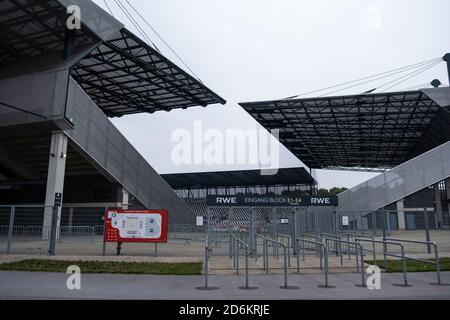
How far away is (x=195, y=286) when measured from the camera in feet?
32.5

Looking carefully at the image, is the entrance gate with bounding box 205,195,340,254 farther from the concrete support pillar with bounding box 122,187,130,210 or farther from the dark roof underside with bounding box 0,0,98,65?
the concrete support pillar with bounding box 122,187,130,210

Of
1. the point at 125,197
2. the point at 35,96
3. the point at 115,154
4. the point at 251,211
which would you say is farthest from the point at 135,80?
the point at 251,211

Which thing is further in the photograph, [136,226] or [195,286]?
[136,226]

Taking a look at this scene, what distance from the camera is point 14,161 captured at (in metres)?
36.4

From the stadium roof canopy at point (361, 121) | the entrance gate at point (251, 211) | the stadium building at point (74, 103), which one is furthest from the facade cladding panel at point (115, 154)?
the entrance gate at point (251, 211)

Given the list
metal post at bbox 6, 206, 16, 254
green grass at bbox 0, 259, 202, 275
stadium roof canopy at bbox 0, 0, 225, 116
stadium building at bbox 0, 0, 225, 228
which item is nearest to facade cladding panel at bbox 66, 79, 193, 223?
stadium building at bbox 0, 0, 225, 228

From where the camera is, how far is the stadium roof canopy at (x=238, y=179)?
67.7 m

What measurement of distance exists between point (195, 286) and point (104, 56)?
28.9 meters

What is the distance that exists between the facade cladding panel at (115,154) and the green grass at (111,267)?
17.2m

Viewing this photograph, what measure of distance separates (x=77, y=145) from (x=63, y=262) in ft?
60.1

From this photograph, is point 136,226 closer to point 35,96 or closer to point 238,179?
point 35,96

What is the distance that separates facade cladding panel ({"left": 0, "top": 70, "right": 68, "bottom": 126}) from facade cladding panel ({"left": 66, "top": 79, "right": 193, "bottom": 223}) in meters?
0.81
